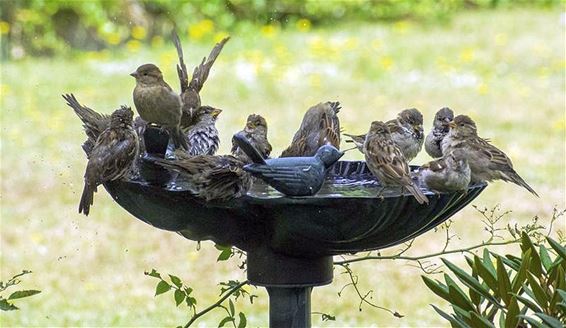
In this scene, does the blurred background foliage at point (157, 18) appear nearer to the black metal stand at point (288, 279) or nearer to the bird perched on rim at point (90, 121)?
the bird perched on rim at point (90, 121)

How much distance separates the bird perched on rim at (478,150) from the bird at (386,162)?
373 mm

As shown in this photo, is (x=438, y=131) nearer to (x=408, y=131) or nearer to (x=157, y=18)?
(x=408, y=131)

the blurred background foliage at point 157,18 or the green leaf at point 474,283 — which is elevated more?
the blurred background foliage at point 157,18

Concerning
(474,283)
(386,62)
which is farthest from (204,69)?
(386,62)

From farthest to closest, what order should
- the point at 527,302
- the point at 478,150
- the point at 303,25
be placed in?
the point at 303,25, the point at 478,150, the point at 527,302

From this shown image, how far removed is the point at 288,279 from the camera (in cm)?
395

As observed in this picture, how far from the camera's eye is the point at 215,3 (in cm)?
1563

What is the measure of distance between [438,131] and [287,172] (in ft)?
4.82

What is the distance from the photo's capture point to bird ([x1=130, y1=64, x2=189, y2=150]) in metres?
4.43

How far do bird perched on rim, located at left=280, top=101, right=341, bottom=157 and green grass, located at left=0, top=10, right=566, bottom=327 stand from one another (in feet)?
10.0

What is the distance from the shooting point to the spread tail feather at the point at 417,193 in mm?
3586

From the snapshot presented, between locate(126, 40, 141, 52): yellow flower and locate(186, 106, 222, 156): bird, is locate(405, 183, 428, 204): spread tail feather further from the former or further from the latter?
locate(126, 40, 141, 52): yellow flower

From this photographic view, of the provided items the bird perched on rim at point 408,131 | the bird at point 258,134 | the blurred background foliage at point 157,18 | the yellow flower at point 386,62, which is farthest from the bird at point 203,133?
the yellow flower at point 386,62

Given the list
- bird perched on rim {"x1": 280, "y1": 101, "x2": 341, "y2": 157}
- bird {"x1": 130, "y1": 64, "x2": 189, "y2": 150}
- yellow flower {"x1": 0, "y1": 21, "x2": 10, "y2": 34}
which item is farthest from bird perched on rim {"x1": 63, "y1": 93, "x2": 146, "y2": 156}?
yellow flower {"x1": 0, "y1": 21, "x2": 10, "y2": 34}
